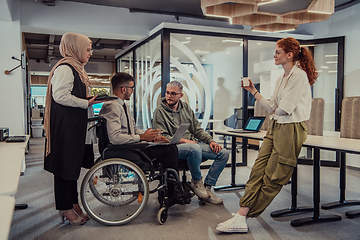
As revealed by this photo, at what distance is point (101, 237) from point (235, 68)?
379 cm

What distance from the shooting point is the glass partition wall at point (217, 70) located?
4.83m

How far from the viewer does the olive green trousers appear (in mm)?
2197

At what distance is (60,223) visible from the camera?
2.48m

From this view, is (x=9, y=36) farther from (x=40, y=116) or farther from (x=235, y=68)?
(x=40, y=116)

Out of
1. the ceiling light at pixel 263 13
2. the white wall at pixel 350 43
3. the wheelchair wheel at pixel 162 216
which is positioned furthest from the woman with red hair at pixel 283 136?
the white wall at pixel 350 43

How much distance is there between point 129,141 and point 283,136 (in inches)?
47.3

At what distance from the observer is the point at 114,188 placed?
240 cm

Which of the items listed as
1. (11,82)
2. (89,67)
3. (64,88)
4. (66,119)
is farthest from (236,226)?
(89,67)

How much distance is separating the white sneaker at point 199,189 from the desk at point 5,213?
6.91 ft

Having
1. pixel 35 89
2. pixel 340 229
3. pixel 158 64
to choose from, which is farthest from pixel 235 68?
pixel 35 89

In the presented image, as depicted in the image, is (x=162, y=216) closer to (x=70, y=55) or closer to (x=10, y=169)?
(x=10, y=169)

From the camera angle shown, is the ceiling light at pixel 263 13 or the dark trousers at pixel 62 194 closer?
the dark trousers at pixel 62 194

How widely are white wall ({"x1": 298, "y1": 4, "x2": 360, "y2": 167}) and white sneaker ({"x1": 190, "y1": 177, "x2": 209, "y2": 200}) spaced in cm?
325

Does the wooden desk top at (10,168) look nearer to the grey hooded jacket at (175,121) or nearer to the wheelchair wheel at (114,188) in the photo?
the wheelchair wheel at (114,188)
